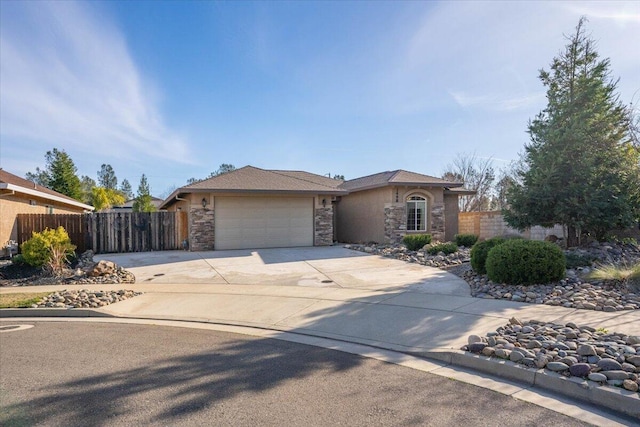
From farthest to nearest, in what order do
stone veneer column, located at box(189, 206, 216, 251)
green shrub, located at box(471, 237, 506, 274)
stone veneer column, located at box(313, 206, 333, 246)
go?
1. stone veneer column, located at box(313, 206, 333, 246)
2. stone veneer column, located at box(189, 206, 216, 251)
3. green shrub, located at box(471, 237, 506, 274)

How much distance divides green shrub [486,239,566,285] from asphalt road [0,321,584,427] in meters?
5.07

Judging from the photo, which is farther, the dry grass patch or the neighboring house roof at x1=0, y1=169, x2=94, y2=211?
the neighboring house roof at x1=0, y1=169, x2=94, y2=211

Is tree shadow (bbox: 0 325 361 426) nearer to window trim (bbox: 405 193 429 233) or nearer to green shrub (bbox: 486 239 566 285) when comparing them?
green shrub (bbox: 486 239 566 285)

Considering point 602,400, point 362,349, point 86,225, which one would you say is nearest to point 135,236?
point 86,225

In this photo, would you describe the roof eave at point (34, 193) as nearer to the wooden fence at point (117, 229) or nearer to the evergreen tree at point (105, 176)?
the wooden fence at point (117, 229)

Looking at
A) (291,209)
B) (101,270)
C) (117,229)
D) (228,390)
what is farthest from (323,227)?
(228,390)

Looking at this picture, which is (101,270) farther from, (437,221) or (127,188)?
(127,188)

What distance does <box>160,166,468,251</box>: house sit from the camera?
1680cm

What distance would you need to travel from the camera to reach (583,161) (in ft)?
36.9

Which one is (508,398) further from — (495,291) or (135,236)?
(135,236)

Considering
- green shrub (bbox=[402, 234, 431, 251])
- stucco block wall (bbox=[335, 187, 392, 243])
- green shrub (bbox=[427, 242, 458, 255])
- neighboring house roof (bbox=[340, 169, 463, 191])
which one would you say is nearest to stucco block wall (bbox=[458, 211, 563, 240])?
neighboring house roof (bbox=[340, 169, 463, 191])

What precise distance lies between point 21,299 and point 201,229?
8504 millimetres

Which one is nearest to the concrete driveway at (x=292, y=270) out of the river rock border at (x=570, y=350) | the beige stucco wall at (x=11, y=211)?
the river rock border at (x=570, y=350)

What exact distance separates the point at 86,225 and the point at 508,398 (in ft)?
54.9
